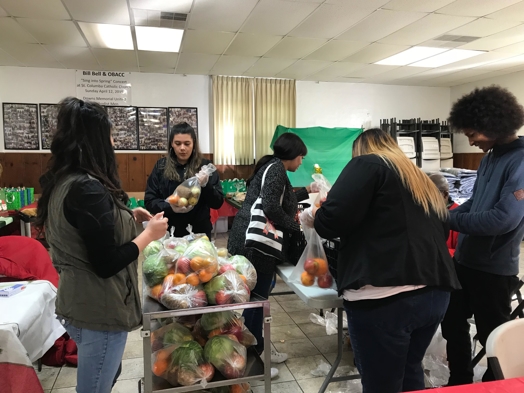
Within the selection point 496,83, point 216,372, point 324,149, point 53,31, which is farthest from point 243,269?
point 496,83

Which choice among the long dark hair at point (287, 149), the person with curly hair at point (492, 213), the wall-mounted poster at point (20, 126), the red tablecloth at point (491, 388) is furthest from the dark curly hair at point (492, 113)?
the wall-mounted poster at point (20, 126)

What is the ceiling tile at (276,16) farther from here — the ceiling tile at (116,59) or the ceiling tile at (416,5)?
the ceiling tile at (116,59)

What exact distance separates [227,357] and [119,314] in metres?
0.54

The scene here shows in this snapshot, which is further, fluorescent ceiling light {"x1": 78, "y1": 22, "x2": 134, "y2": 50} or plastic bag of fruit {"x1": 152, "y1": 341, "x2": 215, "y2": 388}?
fluorescent ceiling light {"x1": 78, "y1": 22, "x2": 134, "y2": 50}

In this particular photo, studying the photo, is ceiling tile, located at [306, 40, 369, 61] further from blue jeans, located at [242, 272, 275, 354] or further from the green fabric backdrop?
blue jeans, located at [242, 272, 275, 354]

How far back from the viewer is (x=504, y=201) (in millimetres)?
1545

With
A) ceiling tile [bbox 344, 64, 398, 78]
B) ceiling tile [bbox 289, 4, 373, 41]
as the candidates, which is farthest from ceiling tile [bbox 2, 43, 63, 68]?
ceiling tile [bbox 344, 64, 398, 78]

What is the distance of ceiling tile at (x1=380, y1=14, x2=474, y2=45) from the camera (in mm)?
4027

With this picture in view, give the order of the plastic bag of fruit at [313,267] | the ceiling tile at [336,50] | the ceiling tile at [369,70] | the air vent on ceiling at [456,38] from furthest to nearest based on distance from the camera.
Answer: the ceiling tile at [369,70], the ceiling tile at [336,50], the air vent on ceiling at [456,38], the plastic bag of fruit at [313,267]

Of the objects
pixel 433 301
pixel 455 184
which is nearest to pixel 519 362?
pixel 433 301

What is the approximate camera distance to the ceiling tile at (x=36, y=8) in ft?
11.6

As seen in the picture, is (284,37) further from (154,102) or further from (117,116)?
(117,116)

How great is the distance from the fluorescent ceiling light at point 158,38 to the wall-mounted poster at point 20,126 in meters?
2.39

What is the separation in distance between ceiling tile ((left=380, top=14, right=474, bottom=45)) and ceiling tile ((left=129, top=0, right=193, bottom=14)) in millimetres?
2398
